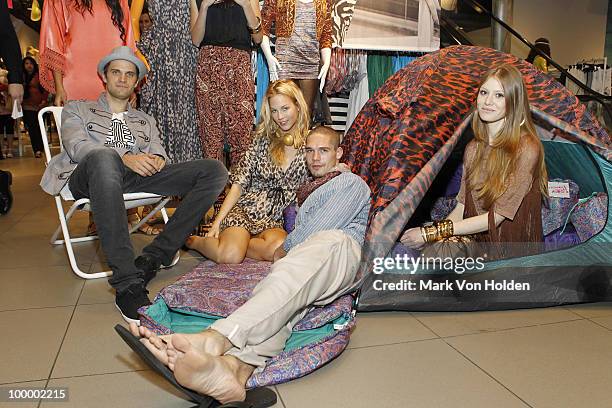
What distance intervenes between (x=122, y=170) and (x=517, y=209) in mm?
1552

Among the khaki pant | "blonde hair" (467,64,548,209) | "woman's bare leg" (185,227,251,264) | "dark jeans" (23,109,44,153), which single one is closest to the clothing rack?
"blonde hair" (467,64,548,209)

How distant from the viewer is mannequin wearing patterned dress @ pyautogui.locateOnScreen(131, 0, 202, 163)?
3098 millimetres

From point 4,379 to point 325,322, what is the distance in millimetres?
950

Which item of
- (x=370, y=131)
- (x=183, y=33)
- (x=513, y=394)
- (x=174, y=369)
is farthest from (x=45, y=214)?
(x=513, y=394)

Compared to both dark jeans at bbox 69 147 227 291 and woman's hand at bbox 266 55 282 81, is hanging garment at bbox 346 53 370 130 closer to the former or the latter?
woman's hand at bbox 266 55 282 81

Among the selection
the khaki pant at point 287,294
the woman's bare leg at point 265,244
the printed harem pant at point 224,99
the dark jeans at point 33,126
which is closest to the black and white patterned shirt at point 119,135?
the printed harem pant at point 224,99

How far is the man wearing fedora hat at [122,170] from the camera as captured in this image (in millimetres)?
2076

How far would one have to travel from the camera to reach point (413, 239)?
210 cm

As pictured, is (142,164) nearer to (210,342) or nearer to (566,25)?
(210,342)

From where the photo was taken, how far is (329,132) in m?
2.05

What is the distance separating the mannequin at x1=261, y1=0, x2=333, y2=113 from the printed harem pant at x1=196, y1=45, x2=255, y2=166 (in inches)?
7.3

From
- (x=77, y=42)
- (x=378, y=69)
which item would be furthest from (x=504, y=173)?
(x=77, y=42)

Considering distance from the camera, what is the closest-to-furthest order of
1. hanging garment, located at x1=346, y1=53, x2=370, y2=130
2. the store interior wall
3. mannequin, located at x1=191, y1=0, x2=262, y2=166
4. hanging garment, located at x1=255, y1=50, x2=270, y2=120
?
mannequin, located at x1=191, y1=0, x2=262, y2=166, hanging garment, located at x1=255, y1=50, x2=270, y2=120, hanging garment, located at x1=346, y1=53, x2=370, y2=130, the store interior wall

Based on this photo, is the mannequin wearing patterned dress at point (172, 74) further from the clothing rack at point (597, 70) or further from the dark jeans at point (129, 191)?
the clothing rack at point (597, 70)
